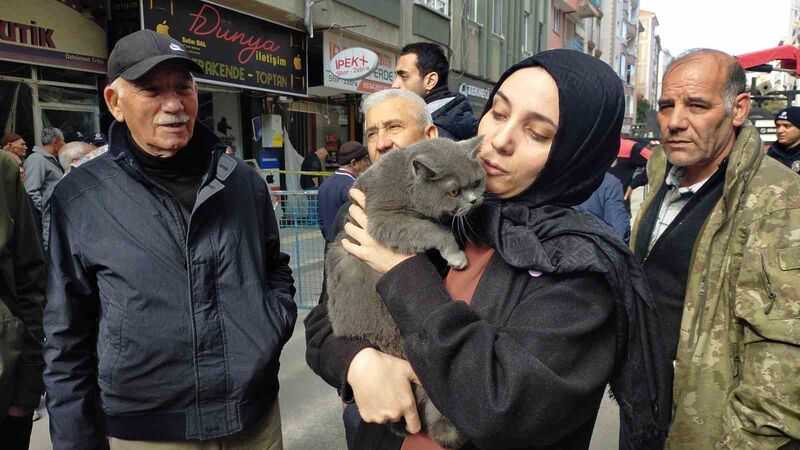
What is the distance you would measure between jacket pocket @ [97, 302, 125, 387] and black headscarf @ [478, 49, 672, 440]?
5.10 feet

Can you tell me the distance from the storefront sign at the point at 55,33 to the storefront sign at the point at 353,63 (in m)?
5.38

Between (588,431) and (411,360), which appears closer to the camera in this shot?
(411,360)

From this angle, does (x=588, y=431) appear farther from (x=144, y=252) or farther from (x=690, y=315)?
(x=144, y=252)

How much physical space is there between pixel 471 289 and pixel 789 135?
7.41m

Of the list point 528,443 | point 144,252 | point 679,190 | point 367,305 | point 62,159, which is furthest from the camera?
point 62,159

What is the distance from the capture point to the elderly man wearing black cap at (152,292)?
2.07 meters

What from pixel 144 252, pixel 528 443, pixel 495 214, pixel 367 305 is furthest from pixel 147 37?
pixel 528 443

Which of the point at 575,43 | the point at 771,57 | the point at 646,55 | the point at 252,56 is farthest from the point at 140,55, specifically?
the point at 646,55

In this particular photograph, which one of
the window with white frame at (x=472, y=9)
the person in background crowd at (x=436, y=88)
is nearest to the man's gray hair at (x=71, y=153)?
the person in background crowd at (x=436, y=88)

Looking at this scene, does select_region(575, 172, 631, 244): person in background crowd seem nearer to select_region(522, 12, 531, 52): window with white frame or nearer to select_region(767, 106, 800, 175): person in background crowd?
select_region(767, 106, 800, 175): person in background crowd

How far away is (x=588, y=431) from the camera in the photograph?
58.7 inches

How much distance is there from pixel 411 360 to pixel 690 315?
1.56 metres

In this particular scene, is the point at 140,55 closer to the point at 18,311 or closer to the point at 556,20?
the point at 18,311

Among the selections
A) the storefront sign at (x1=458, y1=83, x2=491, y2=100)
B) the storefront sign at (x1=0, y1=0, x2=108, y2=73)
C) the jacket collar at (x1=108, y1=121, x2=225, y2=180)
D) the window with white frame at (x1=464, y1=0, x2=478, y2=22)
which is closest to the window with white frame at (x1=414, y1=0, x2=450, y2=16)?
the window with white frame at (x1=464, y1=0, x2=478, y2=22)
